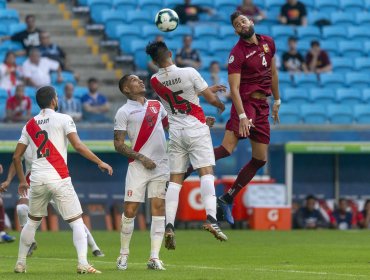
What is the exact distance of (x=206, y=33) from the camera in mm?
27328

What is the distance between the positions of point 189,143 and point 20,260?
2.42 metres

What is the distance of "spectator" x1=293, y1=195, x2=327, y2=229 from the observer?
2356 centimetres

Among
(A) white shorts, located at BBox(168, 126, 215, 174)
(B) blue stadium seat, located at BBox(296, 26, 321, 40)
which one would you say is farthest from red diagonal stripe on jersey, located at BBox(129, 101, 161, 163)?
(B) blue stadium seat, located at BBox(296, 26, 321, 40)

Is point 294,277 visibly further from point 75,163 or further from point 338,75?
point 338,75

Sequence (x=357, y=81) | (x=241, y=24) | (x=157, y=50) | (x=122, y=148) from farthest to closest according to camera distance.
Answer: (x=357, y=81) → (x=241, y=24) → (x=157, y=50) → (x=122, y=148)

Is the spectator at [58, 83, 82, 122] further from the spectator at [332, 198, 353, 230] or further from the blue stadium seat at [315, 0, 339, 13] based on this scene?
the blue stadium seat at [315, 0, 339, 13]

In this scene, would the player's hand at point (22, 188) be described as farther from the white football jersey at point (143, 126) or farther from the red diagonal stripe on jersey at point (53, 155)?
the white football jersey at point (143, 126)

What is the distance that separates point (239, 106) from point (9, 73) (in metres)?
10.8

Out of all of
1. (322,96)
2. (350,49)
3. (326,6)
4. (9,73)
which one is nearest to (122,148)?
(9,73)

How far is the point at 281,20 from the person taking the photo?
92.9 feet

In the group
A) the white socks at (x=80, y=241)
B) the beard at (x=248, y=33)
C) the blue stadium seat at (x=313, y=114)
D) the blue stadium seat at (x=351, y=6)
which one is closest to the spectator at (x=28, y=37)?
the blue stadium seat at (x=313, y=114)

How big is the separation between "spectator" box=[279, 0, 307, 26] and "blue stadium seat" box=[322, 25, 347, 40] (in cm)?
55

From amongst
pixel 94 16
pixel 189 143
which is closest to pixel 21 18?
pixel 94 16

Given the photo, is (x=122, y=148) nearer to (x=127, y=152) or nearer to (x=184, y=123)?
(x=127, y=152)
